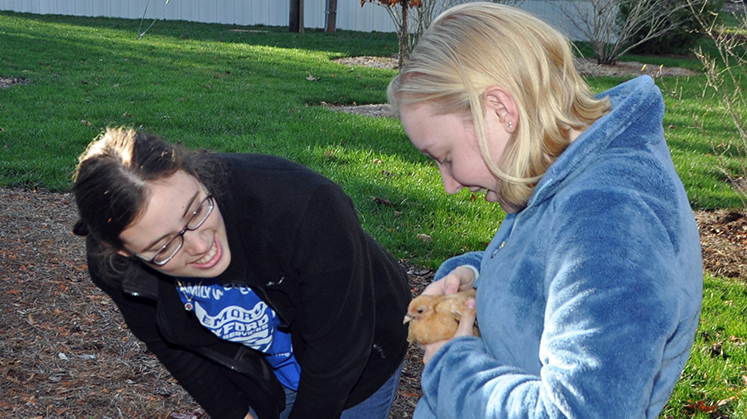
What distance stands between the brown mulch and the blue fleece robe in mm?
2215

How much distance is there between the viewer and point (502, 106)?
141cm

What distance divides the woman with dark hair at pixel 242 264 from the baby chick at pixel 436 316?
A: 273mm

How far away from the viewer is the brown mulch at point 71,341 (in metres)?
3.46

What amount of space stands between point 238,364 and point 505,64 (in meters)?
1.39

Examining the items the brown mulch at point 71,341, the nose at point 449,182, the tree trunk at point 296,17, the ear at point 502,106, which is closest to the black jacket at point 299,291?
the nose at point 449,182

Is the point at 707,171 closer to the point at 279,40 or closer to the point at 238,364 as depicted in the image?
the point at 238,364

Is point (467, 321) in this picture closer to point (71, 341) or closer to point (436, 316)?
point (436, 316)

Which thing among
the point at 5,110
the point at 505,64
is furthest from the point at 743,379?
the point at 5,110

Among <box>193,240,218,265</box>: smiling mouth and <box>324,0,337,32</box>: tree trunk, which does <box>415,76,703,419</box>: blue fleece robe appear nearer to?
<box>193,240,218,265</box>: smiling mouth

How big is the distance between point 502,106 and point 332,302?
2.86 feet

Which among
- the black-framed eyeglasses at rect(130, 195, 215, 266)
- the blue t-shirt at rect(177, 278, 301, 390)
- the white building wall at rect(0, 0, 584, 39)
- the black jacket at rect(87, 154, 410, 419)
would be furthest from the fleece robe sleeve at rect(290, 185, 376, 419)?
the white building wall at rect(0, 0, 584, 39)

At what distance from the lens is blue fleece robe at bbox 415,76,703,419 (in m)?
1.08

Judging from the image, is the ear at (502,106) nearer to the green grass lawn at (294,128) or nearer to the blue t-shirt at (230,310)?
the blue t-shirt at (230,310)

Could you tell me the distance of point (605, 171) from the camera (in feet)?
4.01
